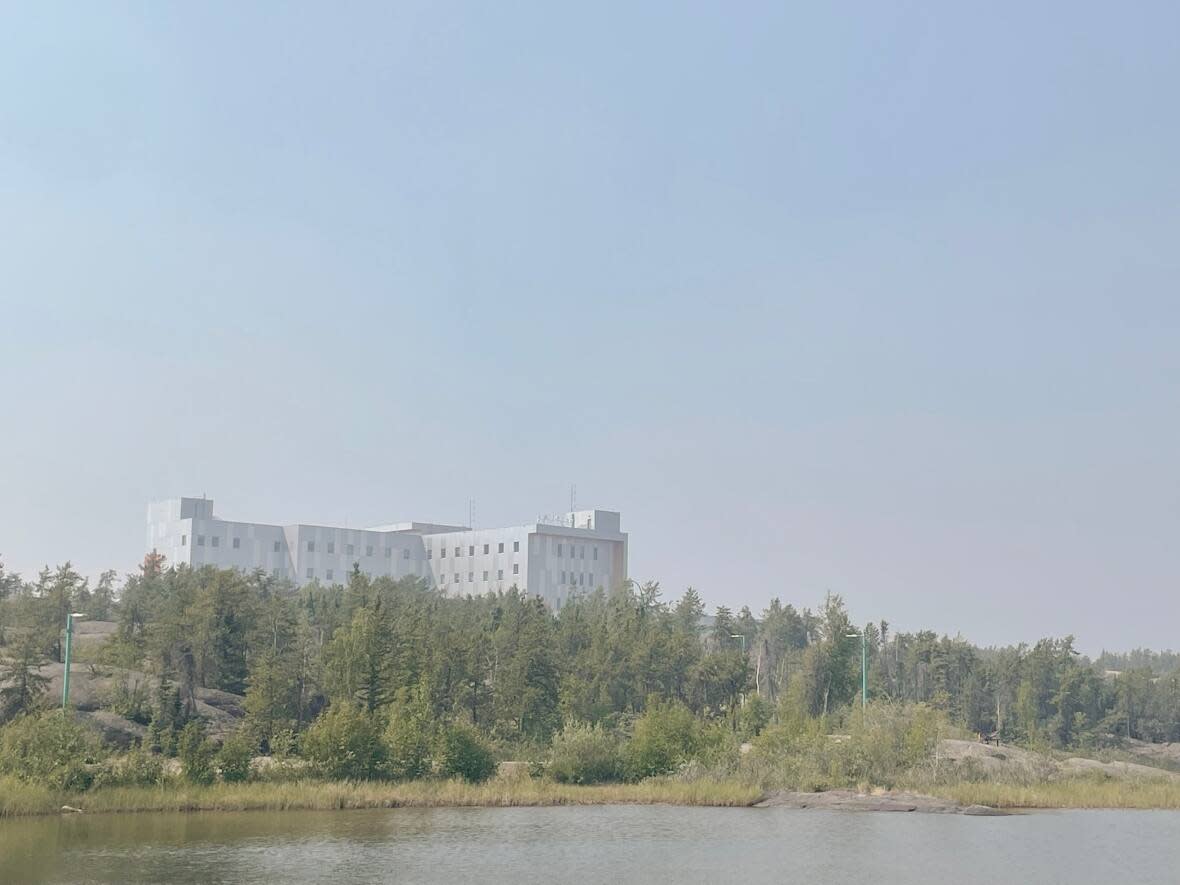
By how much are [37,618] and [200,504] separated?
334 feet

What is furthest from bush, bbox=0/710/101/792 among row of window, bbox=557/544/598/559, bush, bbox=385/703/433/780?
row of window, bbox=557/544/598/559

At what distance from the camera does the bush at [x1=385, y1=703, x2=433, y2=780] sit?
62.7 m

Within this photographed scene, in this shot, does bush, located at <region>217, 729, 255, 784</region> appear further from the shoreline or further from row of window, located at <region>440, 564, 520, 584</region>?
row of window, located at <region>440, 564, 520, 584</region>

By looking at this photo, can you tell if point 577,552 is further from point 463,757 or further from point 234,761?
point 234,761

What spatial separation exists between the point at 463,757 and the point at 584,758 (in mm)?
6153

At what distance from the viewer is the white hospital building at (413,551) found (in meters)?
182

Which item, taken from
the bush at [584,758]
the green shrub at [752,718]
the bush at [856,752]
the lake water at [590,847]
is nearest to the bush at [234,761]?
the lake water at [590,847]

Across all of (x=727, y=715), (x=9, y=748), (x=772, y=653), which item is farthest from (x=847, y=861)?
(x=772, y=653)

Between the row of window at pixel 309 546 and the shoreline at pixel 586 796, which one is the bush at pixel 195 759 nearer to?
the shoreline at pixel 586 796

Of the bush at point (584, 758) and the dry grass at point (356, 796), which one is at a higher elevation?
the bush at point (584, 758)

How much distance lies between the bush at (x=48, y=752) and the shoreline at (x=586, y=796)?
0.70m

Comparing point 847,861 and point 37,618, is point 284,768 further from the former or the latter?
point 37,618

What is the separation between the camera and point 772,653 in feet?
428

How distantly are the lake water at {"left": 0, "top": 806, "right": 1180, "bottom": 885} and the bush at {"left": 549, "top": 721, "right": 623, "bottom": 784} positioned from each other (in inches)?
350
